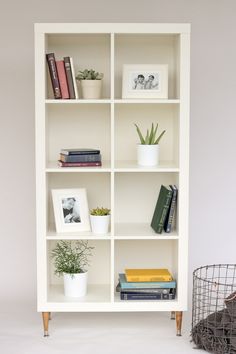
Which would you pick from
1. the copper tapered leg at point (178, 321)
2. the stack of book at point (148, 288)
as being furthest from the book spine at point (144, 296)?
the copper tapered leg at point (178, 321)

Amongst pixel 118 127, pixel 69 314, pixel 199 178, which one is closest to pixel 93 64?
pixel 118 127

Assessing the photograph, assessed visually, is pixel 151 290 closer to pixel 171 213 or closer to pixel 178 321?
pixel 178 321

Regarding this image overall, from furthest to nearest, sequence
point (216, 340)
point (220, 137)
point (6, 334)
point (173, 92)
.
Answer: point (220, 137)
point (173, 92)
point (6, 334)
point (216, 340)

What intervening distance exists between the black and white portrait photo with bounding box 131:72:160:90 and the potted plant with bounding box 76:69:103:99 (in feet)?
0.65

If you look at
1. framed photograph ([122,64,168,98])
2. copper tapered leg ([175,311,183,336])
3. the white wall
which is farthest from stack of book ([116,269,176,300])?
framed photograph ([122,64,168,98])

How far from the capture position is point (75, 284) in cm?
393

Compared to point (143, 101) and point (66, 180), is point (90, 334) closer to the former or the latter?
point (66, 180)

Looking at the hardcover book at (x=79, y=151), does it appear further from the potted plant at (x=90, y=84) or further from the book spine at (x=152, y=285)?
the book spine at (x=152, y=285)

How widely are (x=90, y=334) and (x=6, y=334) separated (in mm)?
460

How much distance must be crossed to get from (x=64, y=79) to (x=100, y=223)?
81 cm

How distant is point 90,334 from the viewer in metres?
3.89

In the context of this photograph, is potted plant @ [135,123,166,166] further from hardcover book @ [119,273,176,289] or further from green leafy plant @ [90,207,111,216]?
hardcover book @ [119,273,176,289]

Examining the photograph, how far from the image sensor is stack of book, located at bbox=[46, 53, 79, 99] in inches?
150

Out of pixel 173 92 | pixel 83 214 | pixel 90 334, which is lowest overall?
pixel 90 334
